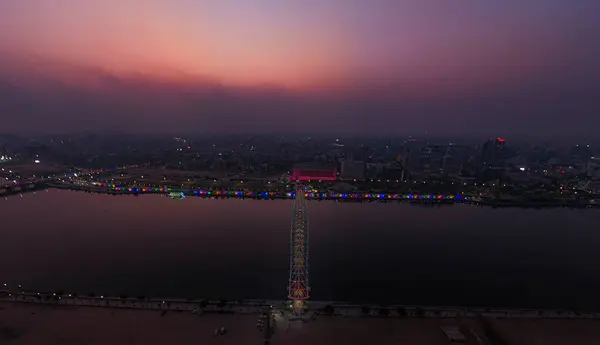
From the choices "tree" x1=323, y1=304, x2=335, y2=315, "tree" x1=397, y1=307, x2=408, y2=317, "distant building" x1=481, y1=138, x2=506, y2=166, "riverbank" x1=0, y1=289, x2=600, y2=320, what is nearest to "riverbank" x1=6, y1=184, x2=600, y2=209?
"riverbank" x1=0, y1=289, x2=600, y2=320

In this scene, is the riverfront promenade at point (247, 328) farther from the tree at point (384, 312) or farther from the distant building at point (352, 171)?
the distant building at point (352, 171)

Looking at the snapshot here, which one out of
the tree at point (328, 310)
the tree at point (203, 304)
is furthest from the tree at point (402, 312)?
the tree at point (203, 304)

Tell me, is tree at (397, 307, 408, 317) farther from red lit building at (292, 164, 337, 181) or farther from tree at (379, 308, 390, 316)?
red lit building at (292, 164, 337, 181)

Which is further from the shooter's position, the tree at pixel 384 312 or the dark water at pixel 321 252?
the dark water at pixel 321 252

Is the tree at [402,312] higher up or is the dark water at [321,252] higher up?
the tree at [402,312]

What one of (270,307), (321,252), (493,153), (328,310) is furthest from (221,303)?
(493,153)

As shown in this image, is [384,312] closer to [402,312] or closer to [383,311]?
[383,311]
